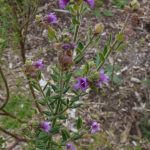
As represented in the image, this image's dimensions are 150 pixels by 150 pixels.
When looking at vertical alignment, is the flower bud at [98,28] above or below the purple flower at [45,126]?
above

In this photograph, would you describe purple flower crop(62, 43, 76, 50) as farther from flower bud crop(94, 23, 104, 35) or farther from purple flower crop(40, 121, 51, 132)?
purple flower crop(40, 121, 51, 132)

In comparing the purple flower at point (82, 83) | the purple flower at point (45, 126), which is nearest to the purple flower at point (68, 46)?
the purple flower at point (82, 83)

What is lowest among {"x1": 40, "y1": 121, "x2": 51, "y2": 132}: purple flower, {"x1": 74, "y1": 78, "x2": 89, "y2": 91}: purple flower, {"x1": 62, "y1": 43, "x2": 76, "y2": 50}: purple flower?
{"x1": 40, "y1": 121, "x2": 51, "y2": 132}: purple flower

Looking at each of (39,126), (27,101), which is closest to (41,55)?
(27,101)

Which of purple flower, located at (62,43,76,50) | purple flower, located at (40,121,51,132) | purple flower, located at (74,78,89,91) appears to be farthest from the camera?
purple flower, located at (40,121,51,132)

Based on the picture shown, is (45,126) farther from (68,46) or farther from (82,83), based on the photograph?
(68,46)

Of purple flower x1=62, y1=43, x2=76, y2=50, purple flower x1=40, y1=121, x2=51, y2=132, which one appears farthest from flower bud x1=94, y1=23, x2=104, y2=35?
purple flower x1=40, y1=121, x2=51, y2=132

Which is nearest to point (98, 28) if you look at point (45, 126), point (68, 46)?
point (68, 46)

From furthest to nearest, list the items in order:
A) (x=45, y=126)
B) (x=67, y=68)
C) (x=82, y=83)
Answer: (x=45, y=126) → (x=82, y=83) → (x=67, y=68)

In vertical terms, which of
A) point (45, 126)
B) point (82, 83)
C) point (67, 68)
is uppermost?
point (67, 68)

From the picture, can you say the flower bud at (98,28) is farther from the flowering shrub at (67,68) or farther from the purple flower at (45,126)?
the purple flower at (45,126)

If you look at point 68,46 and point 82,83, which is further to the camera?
point 82,83
